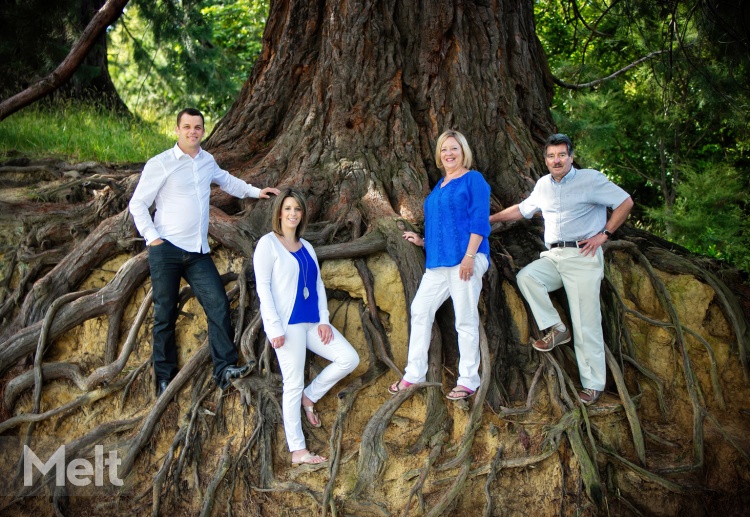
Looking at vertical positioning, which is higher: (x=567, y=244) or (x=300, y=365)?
(x=567, y=244)

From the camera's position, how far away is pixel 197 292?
555 cm

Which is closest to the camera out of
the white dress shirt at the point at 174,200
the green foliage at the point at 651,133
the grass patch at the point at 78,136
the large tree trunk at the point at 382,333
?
the white dress shirt at the point at 174,200

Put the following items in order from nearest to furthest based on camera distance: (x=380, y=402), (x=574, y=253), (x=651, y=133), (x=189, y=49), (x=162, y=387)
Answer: (x=574, y=253) < (x=380, y=402) < (x=162, y=387) < (x=189, y=49) < (x=651, y=133)

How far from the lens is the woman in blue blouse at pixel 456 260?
512 cm

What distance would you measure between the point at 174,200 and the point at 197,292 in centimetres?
70

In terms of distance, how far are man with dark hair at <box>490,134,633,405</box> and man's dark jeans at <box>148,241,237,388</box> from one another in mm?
2218

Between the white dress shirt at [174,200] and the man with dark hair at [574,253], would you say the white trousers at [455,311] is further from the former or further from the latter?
the white dress shirt at [174,200]

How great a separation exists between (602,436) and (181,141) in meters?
3.78

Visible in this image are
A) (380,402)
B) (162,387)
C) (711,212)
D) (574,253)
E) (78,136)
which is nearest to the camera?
(574,253)

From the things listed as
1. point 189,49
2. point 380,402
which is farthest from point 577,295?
point 189,49

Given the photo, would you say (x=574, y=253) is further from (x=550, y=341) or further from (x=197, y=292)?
(x=197, y=292)

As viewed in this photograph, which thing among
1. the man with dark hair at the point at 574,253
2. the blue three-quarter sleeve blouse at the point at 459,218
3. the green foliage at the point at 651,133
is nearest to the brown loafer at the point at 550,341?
the man with dark hair at the point at 574,253

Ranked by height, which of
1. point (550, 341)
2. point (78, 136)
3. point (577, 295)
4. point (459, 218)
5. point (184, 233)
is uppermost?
point (78, 136)

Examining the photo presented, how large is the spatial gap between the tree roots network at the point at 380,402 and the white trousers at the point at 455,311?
0.20 metres
